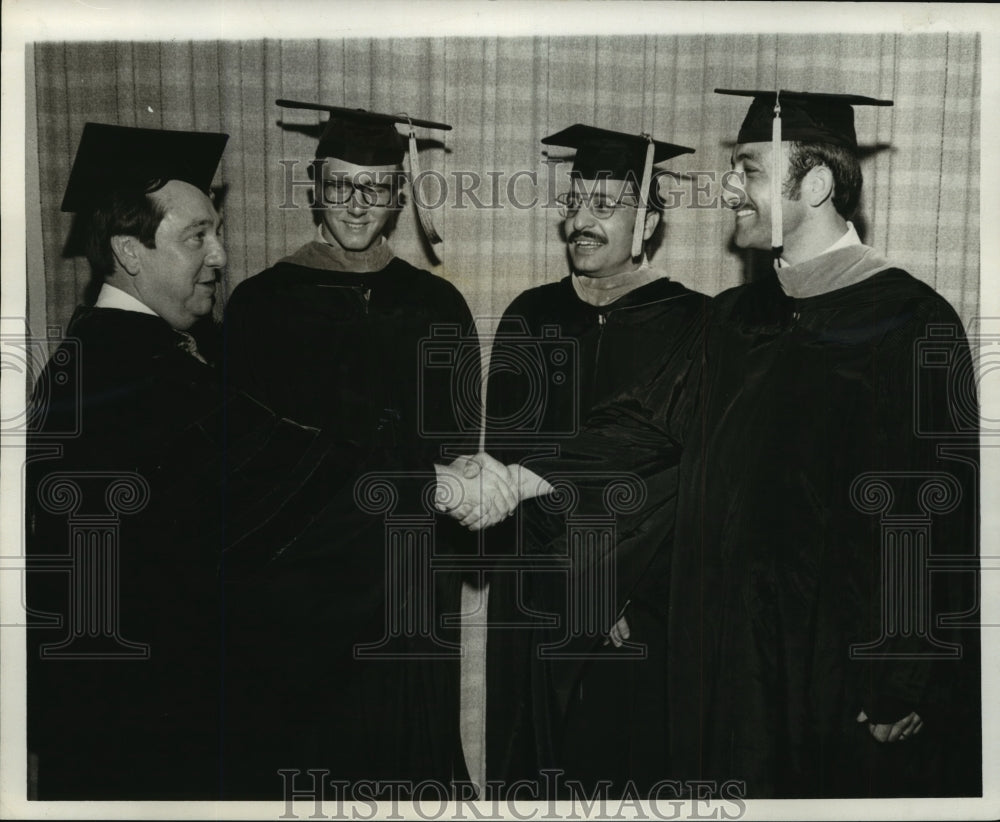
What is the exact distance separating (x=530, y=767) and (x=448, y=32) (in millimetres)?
2047

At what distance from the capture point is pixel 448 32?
283 centimetres

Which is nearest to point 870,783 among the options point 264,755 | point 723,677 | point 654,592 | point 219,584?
point 723,677

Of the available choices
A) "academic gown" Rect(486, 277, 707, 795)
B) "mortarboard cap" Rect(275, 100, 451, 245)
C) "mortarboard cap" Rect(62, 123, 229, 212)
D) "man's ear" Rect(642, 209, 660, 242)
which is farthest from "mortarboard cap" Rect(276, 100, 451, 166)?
"man's ear" Rect(642, 209, 660, 242)

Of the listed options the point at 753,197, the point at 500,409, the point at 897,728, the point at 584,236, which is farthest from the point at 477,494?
the point at 897,728

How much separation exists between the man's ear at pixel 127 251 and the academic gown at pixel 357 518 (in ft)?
0.94

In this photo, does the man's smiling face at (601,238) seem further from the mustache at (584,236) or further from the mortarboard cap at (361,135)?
the mortarboard cap at (361,135)

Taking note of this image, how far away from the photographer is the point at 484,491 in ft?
9.20

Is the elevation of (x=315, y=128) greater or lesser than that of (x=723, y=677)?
greater

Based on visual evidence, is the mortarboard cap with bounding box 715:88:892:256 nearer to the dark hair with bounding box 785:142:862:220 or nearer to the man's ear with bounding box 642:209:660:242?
the dark hair with bounding box 785:142:862:220

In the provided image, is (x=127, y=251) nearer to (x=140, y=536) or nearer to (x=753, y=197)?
(x=140, y=536)

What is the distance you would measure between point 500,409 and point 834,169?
1.14 metres

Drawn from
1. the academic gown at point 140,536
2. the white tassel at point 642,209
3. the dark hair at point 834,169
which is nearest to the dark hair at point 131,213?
the academic gown at point 140,536

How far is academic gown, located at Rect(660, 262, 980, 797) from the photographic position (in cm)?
280

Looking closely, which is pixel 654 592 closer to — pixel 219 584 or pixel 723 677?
pixel 723 677
